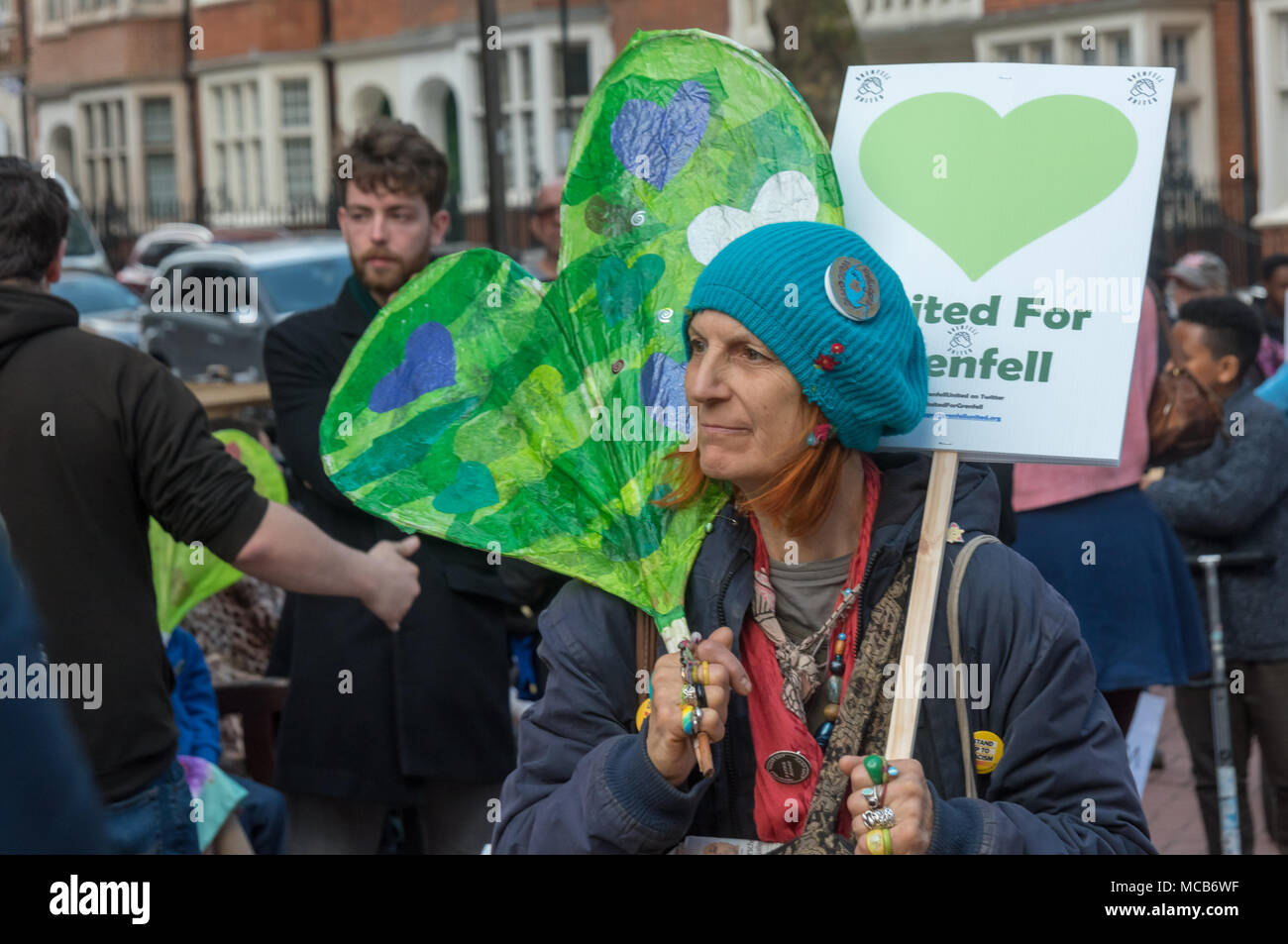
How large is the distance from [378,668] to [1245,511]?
277cm

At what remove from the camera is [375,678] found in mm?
4152

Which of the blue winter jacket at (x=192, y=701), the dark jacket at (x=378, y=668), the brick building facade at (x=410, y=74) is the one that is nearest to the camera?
the dark jacket at (x=378, y=668)

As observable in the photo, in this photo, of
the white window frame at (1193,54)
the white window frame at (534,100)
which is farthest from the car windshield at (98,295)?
the white window frame at (1193,54)

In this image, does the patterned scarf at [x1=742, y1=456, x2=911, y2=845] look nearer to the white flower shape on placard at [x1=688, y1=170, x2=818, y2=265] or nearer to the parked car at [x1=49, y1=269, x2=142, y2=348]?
the white flower shape on placard at [x1=688, y1=170, x2=818, y2=265]

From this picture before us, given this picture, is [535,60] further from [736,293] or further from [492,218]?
[736,293]

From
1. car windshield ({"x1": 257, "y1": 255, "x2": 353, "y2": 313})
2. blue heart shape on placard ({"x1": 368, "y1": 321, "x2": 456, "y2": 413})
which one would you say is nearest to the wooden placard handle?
blue heart shape on placard ({"x1": 368, "y1": 321, "x2": 456, "y2": 413})

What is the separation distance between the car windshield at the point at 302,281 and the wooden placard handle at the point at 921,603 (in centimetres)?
1395

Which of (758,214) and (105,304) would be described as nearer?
(758,214)

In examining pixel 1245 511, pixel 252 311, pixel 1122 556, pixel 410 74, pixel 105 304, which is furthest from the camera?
pixel 410 74

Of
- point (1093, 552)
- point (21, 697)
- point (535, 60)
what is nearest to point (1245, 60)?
point (535, 60)

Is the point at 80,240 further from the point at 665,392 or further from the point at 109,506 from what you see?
the point at 665,392

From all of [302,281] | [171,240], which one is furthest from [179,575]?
[171,240]

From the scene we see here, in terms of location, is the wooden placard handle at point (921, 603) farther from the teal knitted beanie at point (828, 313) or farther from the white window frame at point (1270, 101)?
the white window frame at point (1270, 101)

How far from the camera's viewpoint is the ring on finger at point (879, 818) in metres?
2.03
